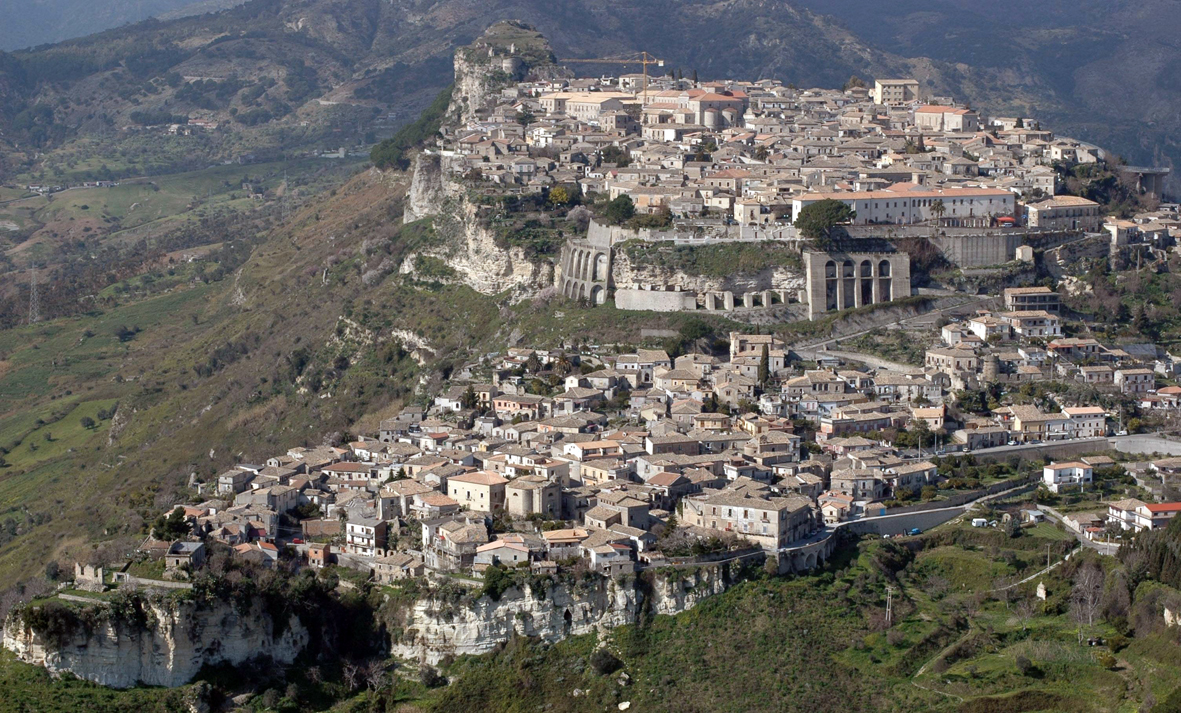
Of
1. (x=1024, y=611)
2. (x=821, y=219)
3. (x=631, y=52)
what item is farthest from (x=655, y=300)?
(x=631, y=52)

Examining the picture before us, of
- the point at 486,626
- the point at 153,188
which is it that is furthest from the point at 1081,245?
the point at 153,188

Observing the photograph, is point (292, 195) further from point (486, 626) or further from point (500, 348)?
point (486, 626)

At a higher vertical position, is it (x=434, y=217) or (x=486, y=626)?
(x=434, y=217)

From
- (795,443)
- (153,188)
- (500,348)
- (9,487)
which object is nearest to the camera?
(795,443)

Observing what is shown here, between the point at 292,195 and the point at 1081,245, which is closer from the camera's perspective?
the point at 1081,245

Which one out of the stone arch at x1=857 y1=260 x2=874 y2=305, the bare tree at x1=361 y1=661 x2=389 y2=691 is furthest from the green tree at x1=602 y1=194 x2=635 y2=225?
the bare tree at x1=361 y1=661 x2=389 y2=691

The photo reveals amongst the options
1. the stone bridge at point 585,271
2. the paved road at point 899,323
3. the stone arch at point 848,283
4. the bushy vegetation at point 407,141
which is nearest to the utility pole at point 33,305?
the bushy vegetation at point 407,141

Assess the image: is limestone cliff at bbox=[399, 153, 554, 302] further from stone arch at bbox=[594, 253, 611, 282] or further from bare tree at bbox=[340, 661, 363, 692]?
bare tree at bbox=[340, 661, 363, 692]
